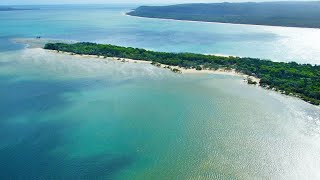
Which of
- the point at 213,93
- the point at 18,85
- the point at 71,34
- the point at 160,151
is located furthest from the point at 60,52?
the point at 160,151

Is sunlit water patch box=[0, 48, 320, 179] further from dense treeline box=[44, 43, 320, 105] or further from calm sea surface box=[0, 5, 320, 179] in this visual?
dense treeline box=[44, 43, 320, 105]

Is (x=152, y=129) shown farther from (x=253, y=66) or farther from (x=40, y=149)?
(x=253, y=66)

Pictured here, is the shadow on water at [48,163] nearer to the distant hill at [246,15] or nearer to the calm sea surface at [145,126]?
the calm sea surface at [145,126]

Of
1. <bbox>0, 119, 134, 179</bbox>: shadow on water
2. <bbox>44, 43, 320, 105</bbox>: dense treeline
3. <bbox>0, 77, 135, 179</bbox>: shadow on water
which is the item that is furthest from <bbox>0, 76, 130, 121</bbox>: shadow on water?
<bbox>44, 43, 320, 105</bbox>: dense treeline

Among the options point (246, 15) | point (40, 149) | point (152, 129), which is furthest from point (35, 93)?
point (246, 15)

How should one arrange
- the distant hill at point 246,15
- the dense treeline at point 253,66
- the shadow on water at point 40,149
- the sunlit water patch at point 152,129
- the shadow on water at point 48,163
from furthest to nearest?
the distant hill at point 246,15
the dense treeline at point 253,66
the sunlit water patch at point 152,129
the shadow on water at point 40,149
the shadow on water at point 48,163

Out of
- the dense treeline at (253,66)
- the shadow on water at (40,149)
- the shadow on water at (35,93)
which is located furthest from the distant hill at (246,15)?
the shadow on water at (40,149)
